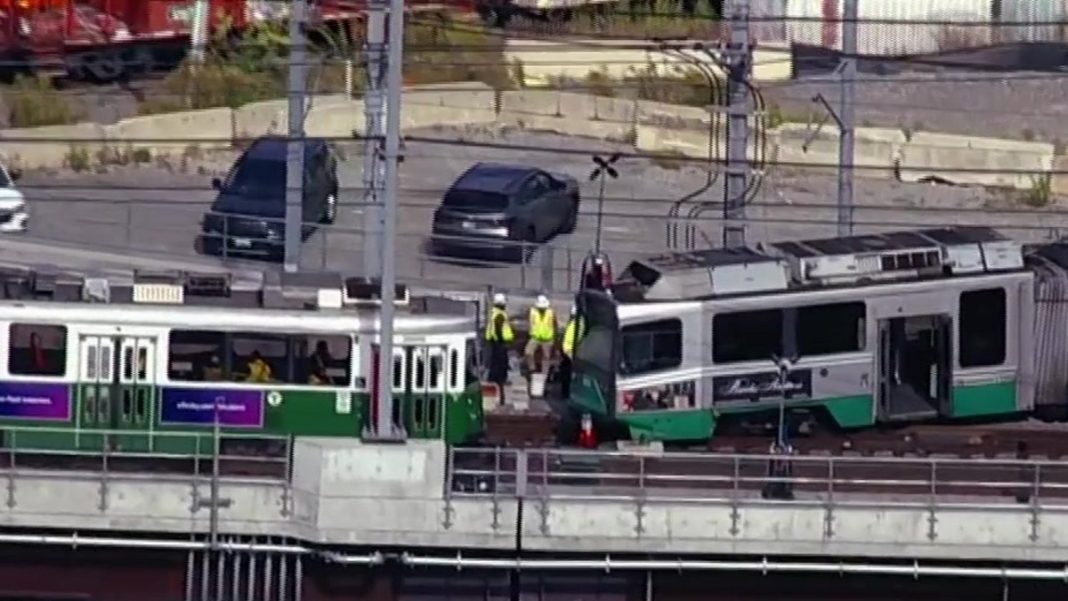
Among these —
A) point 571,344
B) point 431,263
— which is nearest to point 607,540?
point 571,344

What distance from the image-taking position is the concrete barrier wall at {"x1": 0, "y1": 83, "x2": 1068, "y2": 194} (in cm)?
3450

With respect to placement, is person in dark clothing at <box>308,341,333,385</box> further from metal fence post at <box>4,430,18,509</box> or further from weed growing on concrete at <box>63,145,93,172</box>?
weed growing on concrete at <box>63,145,93,172</box>

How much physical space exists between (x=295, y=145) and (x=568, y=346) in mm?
3612

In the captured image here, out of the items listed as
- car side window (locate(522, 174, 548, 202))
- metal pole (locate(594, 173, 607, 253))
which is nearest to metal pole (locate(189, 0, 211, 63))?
metal pole (locate(594, 173, 607, 253))

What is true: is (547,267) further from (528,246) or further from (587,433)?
(587,433)

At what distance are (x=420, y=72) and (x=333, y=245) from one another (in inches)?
303

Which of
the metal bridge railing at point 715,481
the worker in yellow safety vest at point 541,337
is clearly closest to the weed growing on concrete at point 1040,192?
the worker in yellow safety vest at point 541,337

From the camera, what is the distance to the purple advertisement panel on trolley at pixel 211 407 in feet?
72.6

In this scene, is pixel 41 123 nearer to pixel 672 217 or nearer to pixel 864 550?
pixel 672 217

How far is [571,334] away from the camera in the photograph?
24391 millimetres

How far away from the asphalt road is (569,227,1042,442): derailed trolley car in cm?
583

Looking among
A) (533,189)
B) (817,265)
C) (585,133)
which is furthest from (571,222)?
(817,265)

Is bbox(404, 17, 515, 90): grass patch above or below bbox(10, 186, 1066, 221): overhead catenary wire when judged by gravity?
above

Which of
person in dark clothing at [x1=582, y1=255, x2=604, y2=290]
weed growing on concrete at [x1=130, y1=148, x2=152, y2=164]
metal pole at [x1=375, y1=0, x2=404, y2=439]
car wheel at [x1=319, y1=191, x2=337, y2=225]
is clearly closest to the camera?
metal pole at [x1=375, y1=0, x2=404, y2=439]
